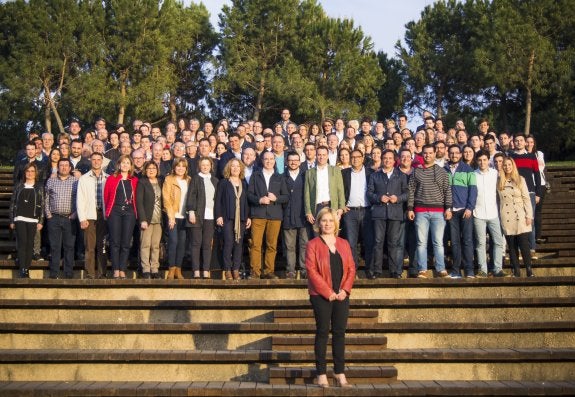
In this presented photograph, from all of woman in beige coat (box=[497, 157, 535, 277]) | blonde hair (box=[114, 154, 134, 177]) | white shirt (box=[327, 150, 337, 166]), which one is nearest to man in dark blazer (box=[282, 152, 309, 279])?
white shirt (box=[327, 150, 337, 166])

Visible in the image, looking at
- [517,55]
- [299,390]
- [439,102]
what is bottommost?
[299,390]

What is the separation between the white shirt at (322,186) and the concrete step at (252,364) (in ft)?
11.2

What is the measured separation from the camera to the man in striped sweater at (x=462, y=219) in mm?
11476

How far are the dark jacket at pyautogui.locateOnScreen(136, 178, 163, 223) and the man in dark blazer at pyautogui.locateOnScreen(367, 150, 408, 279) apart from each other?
341 cm

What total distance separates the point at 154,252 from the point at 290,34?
25.8 metres

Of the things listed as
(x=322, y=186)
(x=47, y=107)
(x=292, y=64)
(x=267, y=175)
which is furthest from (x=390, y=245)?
(x=47, y=107)

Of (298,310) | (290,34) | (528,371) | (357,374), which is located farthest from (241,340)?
(290,34)

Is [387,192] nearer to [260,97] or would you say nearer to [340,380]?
[340,380]

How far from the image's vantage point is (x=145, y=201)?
11625mm

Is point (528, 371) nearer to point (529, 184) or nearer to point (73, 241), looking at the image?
point (529, 184)

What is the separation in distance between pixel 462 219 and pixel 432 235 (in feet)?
2.02

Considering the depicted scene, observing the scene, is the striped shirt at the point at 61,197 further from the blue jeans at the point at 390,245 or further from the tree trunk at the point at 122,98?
the tree trunk at the point at 122,98

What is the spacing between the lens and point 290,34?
3578cm

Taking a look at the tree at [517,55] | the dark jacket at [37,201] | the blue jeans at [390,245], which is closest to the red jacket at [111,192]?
the dark jacket at [37,201]
